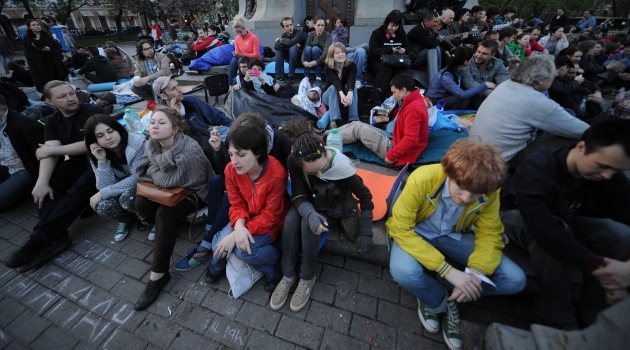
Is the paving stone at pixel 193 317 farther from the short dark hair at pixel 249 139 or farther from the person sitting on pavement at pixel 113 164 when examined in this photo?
the short dark hair at pixel 249 139

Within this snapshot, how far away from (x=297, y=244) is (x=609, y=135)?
2.24 metres

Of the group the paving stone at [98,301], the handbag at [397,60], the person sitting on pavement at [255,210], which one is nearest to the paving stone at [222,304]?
the person sitting on pavement at [255,210]

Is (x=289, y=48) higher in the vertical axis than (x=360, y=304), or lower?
higher

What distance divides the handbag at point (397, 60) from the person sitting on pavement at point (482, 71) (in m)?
1.13

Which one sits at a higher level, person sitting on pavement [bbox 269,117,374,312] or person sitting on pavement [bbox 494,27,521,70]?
person sitting on pavement [bbox 494,27,521,70]

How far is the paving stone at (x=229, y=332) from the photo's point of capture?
2102mm

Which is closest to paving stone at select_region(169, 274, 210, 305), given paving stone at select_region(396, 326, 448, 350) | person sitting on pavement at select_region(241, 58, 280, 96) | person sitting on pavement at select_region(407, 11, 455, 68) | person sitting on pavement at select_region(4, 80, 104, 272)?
person sitting on pavement at select_region(4, 80, 104, 272)

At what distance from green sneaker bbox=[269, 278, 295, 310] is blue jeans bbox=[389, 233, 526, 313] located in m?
0.96

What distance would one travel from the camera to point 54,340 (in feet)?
7.22

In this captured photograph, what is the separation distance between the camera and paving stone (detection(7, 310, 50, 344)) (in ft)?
7.37

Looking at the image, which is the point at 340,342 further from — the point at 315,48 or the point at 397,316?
the point at 315,48

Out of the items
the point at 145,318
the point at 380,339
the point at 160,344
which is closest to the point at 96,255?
the point at 145,318

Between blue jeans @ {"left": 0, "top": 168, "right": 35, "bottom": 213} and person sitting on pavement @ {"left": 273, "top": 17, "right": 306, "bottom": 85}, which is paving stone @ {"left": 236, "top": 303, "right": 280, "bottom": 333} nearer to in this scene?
blue jeans @ {"left": 0, "top": 168, "right": 35, "bottom": 213}

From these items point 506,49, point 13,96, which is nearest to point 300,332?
point 13,96
